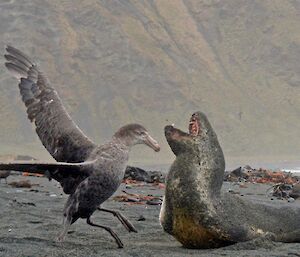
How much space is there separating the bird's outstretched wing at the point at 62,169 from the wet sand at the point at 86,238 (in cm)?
63

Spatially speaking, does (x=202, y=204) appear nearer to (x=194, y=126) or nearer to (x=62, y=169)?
(x=194, y=126)

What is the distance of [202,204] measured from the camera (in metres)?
7.35

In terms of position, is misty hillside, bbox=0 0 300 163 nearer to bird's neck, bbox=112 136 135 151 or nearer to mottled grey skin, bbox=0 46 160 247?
mottled grey skin, bbox=0 46 160 247

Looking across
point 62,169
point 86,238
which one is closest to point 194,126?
point 62,169

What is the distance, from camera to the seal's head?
7.56 metres

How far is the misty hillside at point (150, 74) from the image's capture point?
92750 millimetres

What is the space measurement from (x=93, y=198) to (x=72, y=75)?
90.8 metres

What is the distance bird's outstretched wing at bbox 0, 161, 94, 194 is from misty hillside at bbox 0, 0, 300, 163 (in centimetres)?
7416

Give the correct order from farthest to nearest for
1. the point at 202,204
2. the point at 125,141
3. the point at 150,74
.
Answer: the point at 150,74 → the point at 202,204 → the point at 125,141

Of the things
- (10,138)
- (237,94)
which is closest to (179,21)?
(237,94)

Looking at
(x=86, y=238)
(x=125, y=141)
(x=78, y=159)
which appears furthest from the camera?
(x=86, y=238)

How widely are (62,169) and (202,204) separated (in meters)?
1.55

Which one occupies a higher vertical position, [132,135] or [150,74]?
[150,74]

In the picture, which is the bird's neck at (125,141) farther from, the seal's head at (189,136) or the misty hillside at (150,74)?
the misty hillside at (150,74)
